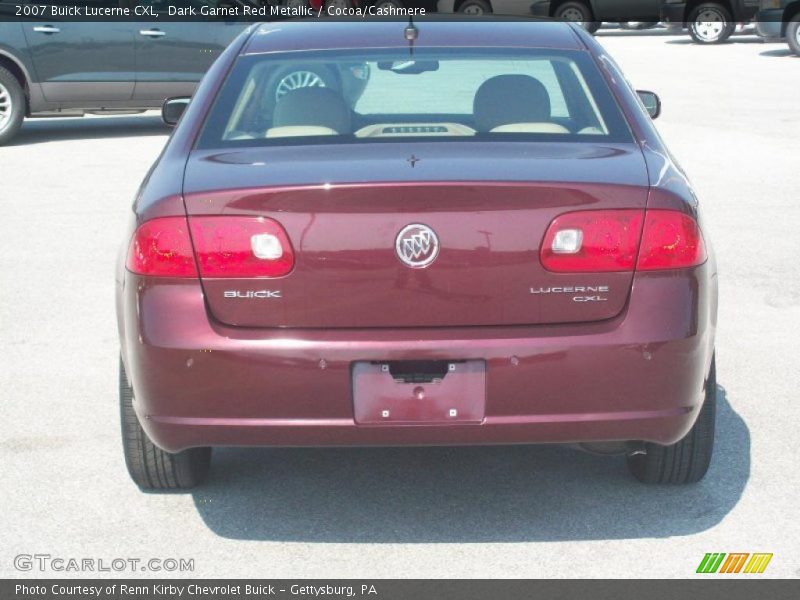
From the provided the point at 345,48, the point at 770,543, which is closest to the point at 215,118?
the point at 345,48

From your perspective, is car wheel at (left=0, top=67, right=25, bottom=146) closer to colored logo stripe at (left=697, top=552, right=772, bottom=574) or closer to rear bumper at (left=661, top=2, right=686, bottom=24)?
colored logo stripe at (left=697, top=552, right=772, bottom=574)

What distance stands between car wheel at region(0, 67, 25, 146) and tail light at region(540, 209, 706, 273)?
1153 centimetres

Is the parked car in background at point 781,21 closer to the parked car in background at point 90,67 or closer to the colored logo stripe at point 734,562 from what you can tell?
the parked car in background at point 90,67

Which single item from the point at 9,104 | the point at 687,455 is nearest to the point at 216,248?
the point at 687,455

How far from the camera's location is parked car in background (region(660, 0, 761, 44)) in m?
27.9

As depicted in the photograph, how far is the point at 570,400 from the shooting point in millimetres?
3742

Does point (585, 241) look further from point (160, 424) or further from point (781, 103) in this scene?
point (781, 103)

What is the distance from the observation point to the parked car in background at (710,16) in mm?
27938

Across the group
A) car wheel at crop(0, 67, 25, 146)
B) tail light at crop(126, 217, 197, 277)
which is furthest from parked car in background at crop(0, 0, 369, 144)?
tail light at crop(126, 217, 197, 277)

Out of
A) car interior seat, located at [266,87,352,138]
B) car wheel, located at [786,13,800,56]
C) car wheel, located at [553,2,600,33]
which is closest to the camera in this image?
car interior seat, located at [266,87,352,138]

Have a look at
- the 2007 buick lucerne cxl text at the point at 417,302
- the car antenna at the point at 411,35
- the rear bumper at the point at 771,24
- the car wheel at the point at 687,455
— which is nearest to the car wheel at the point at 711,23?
the rear bumper at the point at 771,24

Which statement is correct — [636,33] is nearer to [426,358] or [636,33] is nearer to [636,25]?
[636,25]

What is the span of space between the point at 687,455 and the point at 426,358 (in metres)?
1.09

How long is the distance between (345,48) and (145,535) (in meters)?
1.72
